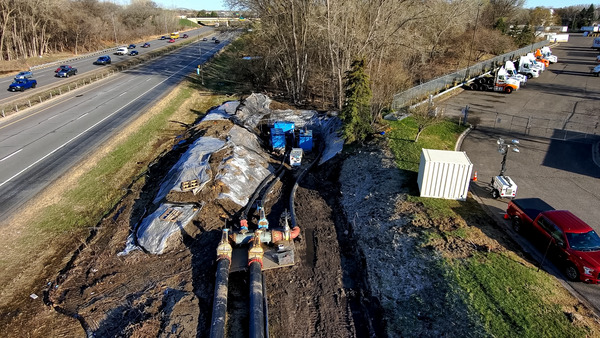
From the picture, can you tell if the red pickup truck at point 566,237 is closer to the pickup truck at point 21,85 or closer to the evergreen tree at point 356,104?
the evergreen tree at point 356,104

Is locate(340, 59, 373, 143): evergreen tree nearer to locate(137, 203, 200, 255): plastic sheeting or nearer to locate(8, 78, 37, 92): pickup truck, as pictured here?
Answer: locate(137, 203, 200, 255): plastic sheeting

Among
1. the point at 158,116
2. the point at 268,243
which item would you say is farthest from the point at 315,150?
the point at 158,116

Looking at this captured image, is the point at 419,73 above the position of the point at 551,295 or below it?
above

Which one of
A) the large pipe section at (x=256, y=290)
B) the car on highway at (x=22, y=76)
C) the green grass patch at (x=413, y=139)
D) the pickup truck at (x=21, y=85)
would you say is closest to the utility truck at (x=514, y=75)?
the green grass patch at (x=413, y=139)

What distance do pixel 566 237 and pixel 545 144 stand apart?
13.2 m

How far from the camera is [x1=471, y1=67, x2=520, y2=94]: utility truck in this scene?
3609 centimetres

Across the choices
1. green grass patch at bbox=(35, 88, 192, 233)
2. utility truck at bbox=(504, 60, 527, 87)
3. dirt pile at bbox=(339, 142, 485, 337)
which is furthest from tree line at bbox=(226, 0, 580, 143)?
green grass patch at bbox=(35, 88, 192, 233)

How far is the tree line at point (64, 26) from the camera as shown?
5128cm

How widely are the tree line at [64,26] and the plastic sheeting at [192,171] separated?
49.3m

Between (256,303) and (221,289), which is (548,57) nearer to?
(256,303)

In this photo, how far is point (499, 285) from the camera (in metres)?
11.2

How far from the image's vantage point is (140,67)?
53406 millimetres

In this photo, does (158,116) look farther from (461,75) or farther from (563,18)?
(563,18)

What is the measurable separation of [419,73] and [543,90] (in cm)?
1273
